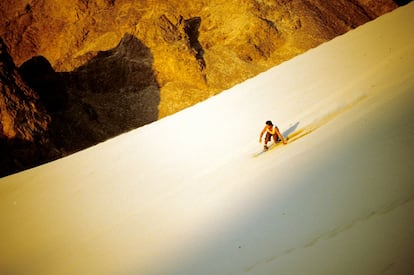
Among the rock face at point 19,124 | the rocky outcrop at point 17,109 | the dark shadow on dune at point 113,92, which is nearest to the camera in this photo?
the rock face at point 19,124

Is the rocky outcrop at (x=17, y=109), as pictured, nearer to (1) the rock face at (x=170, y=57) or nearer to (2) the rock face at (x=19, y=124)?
(2) the rock face at (x=19, y=124)

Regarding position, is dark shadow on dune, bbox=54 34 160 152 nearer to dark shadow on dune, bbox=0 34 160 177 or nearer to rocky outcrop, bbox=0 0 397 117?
dark shadow on dune, bbox=0 34 160 177

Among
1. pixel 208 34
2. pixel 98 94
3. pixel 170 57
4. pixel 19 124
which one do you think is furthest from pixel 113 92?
pixel 208 34

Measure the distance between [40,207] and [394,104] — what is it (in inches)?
231

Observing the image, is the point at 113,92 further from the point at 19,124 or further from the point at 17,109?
the point at 19,124

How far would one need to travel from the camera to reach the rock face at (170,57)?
2403 cm

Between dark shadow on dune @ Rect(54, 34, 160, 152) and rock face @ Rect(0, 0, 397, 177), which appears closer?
dark shadow on dune @ Rect(54, 34, 160, 152)

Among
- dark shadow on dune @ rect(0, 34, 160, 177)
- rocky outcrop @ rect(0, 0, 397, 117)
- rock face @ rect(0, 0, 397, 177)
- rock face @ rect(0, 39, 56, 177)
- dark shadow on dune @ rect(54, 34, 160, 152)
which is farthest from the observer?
rocky outcrop @ rect(0, 0, 397, 117)

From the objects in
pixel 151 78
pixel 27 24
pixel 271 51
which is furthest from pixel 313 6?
pixel 27 24

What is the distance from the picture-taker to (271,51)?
85.6 feet

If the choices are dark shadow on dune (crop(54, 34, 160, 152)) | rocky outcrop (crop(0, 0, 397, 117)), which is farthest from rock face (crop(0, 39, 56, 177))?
rocky outcrop (crop(0, 0, 397, 117))

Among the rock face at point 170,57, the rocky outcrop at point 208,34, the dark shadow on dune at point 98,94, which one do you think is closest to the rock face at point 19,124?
the dark shadow on dune at point 98,94

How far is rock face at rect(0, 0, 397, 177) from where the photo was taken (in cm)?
2403

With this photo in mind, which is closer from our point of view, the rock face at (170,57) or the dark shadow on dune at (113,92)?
the dark shadow on dune at (113,92)
